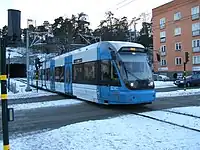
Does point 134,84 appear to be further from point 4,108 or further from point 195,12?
point 195,12

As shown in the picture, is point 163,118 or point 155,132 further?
point 163,118

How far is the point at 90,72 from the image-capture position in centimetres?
1830

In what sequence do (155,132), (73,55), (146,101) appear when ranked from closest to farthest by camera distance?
(155,132) → (146,101) → (73,55)

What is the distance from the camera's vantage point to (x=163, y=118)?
12.5 meters

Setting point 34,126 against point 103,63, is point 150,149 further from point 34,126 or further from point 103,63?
point 103,63

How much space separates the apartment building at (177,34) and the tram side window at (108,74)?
44335 millimetres

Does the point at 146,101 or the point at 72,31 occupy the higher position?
the point at 72,31

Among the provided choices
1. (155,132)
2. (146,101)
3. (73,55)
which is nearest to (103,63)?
(146,101)

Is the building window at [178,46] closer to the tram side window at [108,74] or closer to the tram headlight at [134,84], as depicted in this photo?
the tram side window at [108,74]

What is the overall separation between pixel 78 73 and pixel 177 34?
155 ft

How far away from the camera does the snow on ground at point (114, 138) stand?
812cm

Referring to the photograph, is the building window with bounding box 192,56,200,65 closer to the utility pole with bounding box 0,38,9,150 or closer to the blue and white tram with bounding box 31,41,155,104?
the blue and white tram with bounding box 31,41,155,104

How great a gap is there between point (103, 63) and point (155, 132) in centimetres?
733

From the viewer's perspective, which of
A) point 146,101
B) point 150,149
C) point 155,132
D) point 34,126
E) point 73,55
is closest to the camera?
point 150,149
